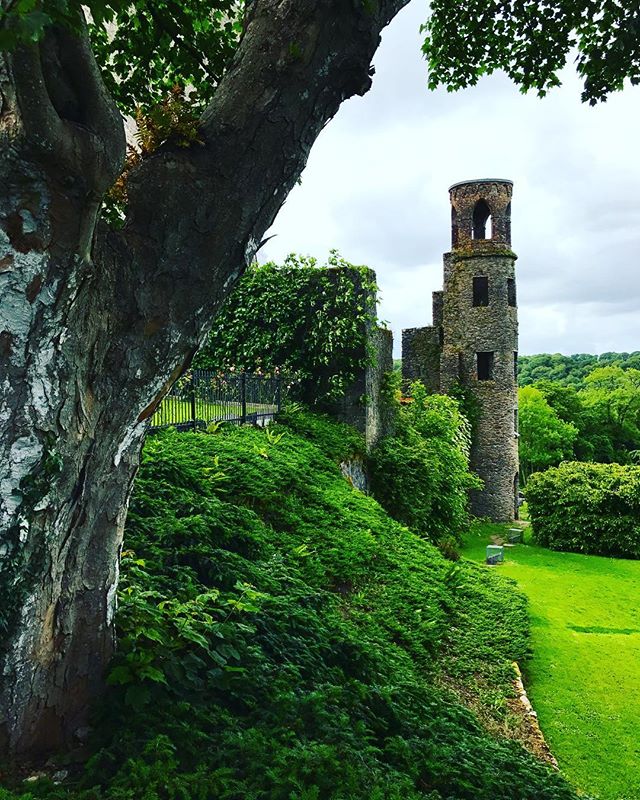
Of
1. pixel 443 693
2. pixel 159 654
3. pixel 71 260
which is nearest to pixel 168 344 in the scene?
pixel 71 260

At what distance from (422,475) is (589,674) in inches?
204

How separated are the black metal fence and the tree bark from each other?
5.29 meters

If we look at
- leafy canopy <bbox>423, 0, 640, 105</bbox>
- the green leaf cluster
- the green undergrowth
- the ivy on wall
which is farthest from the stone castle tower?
leafy canopy <bbox>423, 0, 640, 105</bbox>

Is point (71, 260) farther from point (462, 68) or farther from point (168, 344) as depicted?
point (462, 68)

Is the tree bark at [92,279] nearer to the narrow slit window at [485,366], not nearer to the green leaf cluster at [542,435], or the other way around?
the narrow slit window at [485,366]

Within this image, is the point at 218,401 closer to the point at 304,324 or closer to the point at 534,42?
the point at 304,324

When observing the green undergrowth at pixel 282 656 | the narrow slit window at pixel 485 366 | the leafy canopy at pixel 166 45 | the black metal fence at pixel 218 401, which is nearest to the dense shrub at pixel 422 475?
the black metal fence at pixel 218 401

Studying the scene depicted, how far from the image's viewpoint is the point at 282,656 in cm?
430

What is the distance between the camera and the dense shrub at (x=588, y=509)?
20906 millimetres

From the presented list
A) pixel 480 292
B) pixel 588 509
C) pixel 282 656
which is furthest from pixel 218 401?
pixel 480 292

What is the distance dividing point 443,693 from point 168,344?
4909 mm

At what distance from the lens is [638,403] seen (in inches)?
1929

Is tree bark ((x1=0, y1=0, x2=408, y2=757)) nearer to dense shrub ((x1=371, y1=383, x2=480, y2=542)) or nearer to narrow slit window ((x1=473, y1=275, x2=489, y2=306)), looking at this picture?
dense shrub ((x1=371, y1=383, x2=480, y2=542))

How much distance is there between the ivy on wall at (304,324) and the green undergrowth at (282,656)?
3.80 metres
